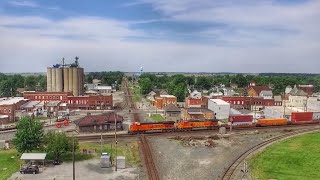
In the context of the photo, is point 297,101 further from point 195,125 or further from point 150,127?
point 150,127

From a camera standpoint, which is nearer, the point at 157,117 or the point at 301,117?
the point at 301,117

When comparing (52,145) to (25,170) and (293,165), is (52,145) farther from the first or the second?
(293,165)

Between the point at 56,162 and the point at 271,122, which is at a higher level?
the point at 271,122

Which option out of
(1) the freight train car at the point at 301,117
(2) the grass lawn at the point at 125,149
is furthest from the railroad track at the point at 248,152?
(2) the grass lawn at the point at 125,149

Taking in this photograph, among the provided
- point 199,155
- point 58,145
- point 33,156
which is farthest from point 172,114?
point 33,156

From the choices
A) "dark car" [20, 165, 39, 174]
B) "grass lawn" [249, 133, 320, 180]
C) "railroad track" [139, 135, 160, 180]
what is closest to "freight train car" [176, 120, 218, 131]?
"railroad track" [139, 135, 160, 180]

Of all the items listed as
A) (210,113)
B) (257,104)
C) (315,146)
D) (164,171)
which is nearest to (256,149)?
(315,146)
